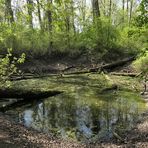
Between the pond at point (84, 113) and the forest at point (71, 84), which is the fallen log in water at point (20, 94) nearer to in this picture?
the forest at point (71, 84)

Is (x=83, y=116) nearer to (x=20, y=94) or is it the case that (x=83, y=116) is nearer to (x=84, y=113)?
(x=84, y=113)

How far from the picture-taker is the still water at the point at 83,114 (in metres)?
11.2

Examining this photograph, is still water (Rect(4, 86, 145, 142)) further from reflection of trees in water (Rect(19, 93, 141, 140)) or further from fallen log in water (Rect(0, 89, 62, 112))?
fallen log in water (Rect(0, 89, 62, 112))

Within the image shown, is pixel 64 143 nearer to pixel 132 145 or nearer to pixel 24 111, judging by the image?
pixel 132 145

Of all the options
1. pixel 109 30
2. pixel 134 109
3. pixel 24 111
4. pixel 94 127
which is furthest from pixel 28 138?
pixel 109 30

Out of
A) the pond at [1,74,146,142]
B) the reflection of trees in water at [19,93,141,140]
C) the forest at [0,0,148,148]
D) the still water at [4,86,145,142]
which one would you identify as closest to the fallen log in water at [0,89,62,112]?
the forest at [0,0,148,148]

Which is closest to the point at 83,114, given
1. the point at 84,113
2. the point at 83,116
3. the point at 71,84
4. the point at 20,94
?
the point at 84,113

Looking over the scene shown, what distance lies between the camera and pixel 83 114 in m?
13.3

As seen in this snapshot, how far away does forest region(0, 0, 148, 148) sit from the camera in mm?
9950

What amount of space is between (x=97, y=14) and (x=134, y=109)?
18905mm

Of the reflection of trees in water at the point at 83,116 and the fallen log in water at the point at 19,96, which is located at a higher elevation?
the fallen log in water at the point at 19,96

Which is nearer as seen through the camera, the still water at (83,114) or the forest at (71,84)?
the forest at (71,84)

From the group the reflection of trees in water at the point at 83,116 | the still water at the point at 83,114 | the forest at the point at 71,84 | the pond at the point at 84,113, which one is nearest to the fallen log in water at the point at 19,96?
the forest at the point at 71,84

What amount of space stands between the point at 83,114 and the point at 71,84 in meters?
7.56
